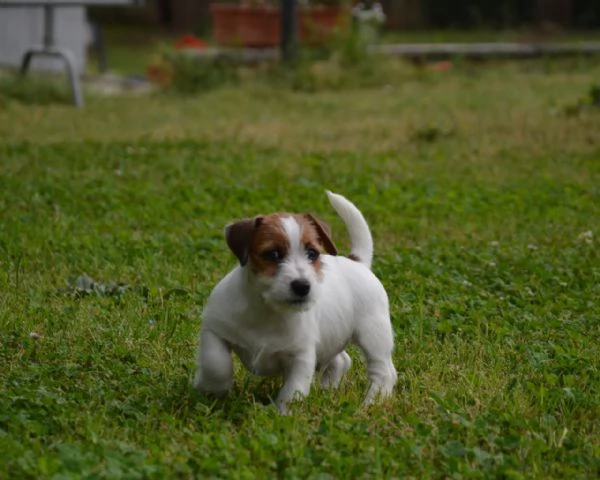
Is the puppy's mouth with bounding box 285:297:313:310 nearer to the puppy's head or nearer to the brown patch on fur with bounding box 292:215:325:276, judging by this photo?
the puppy's head

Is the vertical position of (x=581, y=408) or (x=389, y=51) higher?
(x=581, y=408)

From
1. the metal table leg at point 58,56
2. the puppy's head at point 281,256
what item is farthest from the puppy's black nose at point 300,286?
the metal table leg at point 58,56

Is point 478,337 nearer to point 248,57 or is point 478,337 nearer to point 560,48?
point 248,57

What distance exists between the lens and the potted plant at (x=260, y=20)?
58.1ft

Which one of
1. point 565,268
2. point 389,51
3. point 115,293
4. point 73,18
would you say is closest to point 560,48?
point 389,51

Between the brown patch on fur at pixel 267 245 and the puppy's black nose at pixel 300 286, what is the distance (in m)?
0.11

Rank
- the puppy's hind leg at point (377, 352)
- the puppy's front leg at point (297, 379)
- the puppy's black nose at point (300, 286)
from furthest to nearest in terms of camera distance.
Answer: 1. the puppy's hind leg at point (377, 352)
2. the puppy's front leg at point (297, 379)
3. the puppy's black nose at point (300, 286)

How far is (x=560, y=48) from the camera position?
19.6 m

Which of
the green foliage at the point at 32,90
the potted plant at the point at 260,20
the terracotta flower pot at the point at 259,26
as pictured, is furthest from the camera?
the terracotta flower pot at the point at 259,26

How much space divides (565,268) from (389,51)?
11.6m

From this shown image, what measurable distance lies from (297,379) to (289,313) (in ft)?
0.76

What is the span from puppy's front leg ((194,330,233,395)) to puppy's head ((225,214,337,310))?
274 mm

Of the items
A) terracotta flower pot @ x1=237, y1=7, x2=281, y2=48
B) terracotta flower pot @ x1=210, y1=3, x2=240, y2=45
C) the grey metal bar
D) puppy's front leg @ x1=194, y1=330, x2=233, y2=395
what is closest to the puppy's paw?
puppy's front leg @ x1=194, y1=330, x2=233, y2=395

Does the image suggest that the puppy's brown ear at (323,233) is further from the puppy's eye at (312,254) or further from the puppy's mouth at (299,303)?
the puppy's mouth at (299,303)
